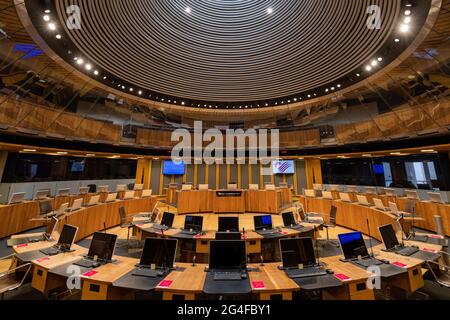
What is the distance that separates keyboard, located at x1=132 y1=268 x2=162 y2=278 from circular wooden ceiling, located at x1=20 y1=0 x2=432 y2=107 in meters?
6.12

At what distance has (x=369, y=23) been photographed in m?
5.62

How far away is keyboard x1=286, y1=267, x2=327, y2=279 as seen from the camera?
2669mm

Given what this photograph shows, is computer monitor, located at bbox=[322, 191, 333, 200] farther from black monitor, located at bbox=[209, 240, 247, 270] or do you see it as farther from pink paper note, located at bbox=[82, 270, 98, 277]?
pink paper note, located at bbox=[82, 270, 98, 277]

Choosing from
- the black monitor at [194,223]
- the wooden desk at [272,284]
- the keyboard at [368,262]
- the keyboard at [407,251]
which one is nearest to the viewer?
the wooden desk at [272,284]

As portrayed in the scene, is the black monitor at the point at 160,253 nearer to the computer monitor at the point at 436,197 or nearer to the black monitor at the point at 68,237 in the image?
the black monitor at the point at 68,237

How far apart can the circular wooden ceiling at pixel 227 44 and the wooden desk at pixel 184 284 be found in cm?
644

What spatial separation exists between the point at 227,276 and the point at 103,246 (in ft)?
7.15

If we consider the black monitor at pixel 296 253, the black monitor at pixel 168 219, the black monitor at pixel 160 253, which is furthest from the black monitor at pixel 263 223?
the black monitor at pixel 160 253

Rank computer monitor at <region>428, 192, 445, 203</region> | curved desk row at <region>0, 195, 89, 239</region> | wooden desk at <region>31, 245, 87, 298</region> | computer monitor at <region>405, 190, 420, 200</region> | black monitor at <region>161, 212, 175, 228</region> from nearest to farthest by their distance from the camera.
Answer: wooden desk at <region>31, 245, 87, 298</region>, black monitor at <region>161, 212, 175, 228</region>, curved desk row at <region>0, 195, 89, 239</region>, computer monitor at <region>428, 192, 445, 203</region>, computer monitor at <region>405, 190, 420, 200</region>

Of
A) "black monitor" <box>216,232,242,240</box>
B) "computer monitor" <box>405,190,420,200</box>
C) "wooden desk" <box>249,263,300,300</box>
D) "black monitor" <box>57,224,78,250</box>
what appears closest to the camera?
"wooden desk" <box>249,263,300,300</box>

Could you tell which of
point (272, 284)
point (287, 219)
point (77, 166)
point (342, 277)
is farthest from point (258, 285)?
point (77, 166)

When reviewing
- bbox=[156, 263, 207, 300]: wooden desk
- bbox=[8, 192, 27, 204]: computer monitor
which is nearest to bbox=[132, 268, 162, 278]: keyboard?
bbox=[156, 263, 207, 300]: wooden desk

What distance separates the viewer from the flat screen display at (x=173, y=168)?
1457 centimetres

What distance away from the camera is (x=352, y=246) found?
330 centimetres
